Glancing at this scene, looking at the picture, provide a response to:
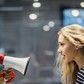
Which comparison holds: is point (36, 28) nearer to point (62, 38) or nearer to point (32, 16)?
point (32, 16)

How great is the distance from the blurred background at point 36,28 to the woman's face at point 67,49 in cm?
231

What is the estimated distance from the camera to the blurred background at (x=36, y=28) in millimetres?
3899

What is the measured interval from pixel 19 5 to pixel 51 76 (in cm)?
118

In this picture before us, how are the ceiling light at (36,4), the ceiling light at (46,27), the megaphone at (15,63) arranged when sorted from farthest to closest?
the ceiling light at (46,27) < the ceiling light at (36,4) < the megaphone at (15,63)

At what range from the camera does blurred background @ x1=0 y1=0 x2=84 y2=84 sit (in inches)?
154

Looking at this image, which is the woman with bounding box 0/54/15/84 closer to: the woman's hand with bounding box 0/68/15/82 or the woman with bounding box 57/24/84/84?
the woman's hand with bounding box 0/68/15/82

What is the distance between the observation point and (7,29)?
13.0 ft

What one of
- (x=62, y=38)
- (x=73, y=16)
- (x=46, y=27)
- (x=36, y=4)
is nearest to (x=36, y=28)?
(x=46, y=27)

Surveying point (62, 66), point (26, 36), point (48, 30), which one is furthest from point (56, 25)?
point (62, 66)

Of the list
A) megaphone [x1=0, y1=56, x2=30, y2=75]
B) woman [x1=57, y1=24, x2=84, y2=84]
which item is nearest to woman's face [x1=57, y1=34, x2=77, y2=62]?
woman [x1=57, y1=24, x2=84, y2=84]

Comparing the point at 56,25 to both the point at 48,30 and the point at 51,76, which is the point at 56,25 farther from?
the point at 51,76

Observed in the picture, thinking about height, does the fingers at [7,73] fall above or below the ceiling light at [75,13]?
above

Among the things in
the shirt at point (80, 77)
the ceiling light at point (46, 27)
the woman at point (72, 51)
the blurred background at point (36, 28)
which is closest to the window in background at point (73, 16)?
the blurred background at point (36, 28)

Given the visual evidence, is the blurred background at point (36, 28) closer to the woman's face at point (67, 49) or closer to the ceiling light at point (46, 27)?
the ceiling light at point (46, 27)
